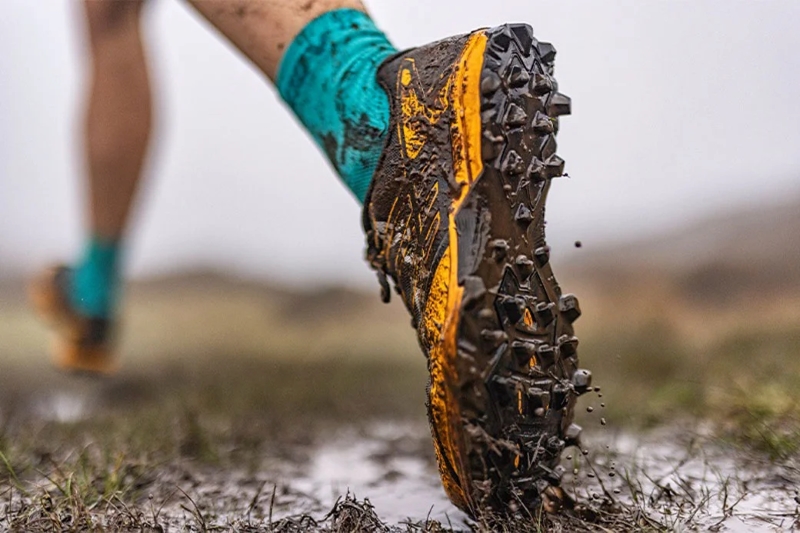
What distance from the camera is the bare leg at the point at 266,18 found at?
1354mm

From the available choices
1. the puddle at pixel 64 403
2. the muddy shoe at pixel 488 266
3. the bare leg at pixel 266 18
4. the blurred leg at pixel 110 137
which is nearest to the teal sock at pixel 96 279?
the blurred leg at pixel 110 137

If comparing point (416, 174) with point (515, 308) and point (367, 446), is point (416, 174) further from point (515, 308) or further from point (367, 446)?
point (367, 446)

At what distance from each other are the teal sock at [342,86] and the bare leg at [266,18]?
0.05 feet

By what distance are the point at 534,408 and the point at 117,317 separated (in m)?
1.82

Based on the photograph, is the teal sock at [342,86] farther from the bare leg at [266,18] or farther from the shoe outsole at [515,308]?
the shoe outsole at [515,308]

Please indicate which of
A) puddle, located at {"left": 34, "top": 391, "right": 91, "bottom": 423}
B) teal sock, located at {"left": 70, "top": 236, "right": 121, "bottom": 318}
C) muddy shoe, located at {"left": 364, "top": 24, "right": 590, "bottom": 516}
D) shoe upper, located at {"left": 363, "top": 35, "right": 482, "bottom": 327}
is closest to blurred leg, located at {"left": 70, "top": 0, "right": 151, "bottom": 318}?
teal sock, located at {"left": 70, "top": 236, "right": 121, "bottom": 318}

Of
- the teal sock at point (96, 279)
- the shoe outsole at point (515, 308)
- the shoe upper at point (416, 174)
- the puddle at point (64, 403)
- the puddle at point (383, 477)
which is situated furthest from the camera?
the puddle at point (64, 403)

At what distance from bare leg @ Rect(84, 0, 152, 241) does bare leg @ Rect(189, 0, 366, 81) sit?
0.89 metres

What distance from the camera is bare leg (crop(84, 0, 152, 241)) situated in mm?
2166

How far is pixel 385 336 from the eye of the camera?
5.97 m

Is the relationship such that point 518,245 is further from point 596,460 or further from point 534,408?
point 596,460

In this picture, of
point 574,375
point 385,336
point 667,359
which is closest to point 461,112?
point 574,375

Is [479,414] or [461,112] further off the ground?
[461,112]

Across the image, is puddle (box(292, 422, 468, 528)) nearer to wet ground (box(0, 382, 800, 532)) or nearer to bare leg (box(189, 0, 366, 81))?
wet ground (box(0, 382, 800, 532))
